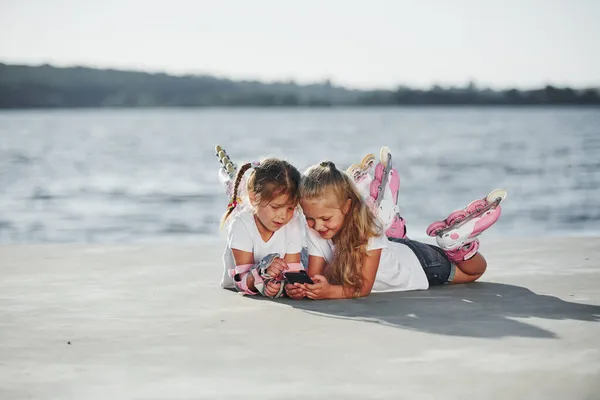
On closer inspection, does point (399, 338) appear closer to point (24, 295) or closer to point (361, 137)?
point (24, 295)

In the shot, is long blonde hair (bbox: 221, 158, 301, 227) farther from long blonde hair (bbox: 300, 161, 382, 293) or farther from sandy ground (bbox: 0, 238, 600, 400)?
sandy ground (bbox: 0, 238, 600, 400)

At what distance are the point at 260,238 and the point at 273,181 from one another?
378 mm

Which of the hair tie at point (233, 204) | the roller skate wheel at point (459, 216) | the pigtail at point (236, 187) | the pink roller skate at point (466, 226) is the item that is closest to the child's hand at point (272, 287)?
the pigtail at point (236, 187)

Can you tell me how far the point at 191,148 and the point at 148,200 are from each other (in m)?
22.1

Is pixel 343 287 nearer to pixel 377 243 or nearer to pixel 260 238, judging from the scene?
pixel 377 243

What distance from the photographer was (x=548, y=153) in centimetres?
3012

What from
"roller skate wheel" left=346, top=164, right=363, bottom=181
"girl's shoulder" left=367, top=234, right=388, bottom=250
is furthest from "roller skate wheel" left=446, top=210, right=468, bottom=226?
"roller skate wheel" left=346, top=164, right=363, bottom=181

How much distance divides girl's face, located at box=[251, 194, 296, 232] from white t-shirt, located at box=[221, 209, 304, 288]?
0.09 meters

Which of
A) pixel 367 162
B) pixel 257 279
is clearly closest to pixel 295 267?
pixel 257 279

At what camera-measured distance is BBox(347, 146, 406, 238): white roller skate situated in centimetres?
569

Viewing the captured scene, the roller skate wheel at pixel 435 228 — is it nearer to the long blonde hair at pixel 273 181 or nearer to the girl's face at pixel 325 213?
the girl's face at pixel 325 213

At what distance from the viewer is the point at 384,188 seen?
573cm

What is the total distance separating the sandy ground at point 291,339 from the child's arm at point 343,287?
0.06m

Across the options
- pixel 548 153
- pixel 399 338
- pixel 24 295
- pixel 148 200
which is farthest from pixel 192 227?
pixel 548 153
